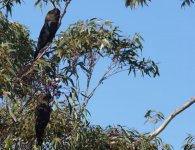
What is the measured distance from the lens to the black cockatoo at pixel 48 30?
6473mm

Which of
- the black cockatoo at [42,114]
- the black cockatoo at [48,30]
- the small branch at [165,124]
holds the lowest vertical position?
the black cockatoo at [42,114]

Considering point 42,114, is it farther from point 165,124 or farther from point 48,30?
point 165,124

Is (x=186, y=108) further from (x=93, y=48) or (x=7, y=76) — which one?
(x=7, y=76)

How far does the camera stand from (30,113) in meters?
7.16

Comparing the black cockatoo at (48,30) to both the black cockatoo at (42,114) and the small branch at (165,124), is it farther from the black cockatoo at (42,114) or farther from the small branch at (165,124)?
the small branch at (165,124)

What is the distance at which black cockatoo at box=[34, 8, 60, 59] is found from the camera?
647 cm

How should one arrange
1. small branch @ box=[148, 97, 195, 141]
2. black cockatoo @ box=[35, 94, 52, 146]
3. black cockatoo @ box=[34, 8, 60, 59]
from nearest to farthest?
1. black cockatoo @ box=[35, 94, 52, 146]
2. black cockatoo @ box=[34, 8, 60, 59]
3. small branch @ box=[148, 97, 195, 141]

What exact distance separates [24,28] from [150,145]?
126 inches

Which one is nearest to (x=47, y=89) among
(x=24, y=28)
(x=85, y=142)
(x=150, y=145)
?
(x=85, y=142)

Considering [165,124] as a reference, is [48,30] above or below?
above

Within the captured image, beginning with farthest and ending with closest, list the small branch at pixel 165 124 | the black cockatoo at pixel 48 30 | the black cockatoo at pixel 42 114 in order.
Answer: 1. the small branch at pixel 165 124
2. the black cockatoo at pixel 48 30
3. the black cockatoo at pixel 42 114

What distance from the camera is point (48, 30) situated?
6570 millimetres

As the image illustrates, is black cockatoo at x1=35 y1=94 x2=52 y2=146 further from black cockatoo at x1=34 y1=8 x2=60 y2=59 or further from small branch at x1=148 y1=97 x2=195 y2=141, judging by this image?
small branch at x1=148 y1=97 x2=195 y2=141

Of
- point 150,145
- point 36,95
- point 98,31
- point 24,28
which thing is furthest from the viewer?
point 24,28
